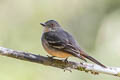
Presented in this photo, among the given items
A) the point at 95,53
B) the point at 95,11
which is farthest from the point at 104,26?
the point at 95,53

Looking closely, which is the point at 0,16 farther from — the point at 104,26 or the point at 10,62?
the point at 104,26

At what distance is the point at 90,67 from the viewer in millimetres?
5816

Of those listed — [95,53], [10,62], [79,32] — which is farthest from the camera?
[79,32]

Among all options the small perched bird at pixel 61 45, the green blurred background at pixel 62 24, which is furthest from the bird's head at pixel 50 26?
the green blurred background at pixel 62 24

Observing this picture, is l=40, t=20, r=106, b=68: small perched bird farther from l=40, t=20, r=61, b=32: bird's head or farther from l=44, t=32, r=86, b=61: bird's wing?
l=40, t=20, r=61, b=32: bird's head

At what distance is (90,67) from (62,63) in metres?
0.55

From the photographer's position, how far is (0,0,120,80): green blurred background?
32.2ft

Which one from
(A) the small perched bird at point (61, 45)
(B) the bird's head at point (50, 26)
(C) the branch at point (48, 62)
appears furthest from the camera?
(B) the bird's head at point (50, 26)

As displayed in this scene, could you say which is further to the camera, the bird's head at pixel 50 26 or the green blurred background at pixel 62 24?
the green blurred background at pixel 62 24

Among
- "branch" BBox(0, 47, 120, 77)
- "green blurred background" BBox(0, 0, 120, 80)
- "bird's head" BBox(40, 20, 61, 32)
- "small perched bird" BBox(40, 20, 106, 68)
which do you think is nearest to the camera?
"branch" BBox(0, 47, 120, 77)

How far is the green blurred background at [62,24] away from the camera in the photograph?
980cm

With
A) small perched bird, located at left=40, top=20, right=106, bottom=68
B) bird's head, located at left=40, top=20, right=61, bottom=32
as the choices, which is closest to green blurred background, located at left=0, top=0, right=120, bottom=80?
bird's head, located at left=40, top=20, right=61, bottom=32

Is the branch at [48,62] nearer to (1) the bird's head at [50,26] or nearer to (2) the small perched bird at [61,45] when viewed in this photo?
(2) the small perched bird at [61,45]

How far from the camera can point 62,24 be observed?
40.2ft
